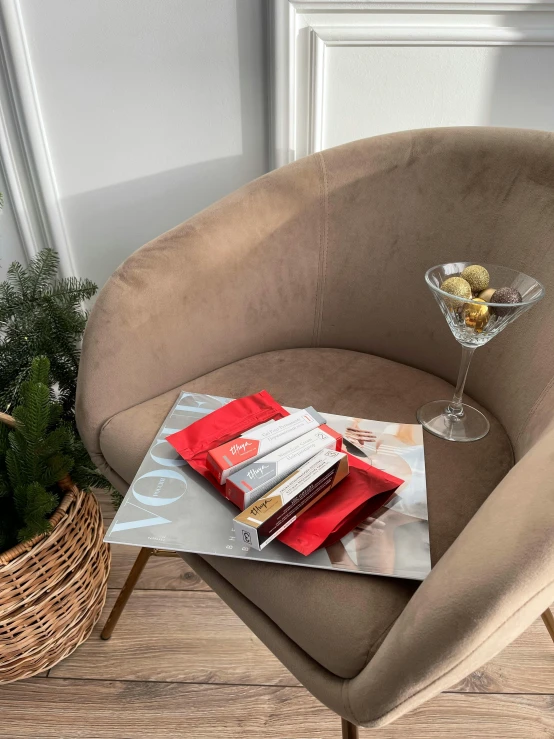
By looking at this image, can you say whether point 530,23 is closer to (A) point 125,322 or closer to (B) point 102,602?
(A) point 125,322

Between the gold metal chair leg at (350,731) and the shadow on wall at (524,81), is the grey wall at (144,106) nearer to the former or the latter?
the shadow on wall at (524,81)

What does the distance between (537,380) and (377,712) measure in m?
0.48

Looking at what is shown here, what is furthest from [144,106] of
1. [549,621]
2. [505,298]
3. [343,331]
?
[549,621]

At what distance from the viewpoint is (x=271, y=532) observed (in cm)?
60

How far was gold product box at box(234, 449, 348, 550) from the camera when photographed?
585mm

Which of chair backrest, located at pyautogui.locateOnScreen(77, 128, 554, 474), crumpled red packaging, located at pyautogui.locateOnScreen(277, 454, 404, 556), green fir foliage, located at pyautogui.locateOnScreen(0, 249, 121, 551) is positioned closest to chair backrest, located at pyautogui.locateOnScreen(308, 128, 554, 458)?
chair backrest, located at pyautogui.locateOnScreen(77, 128, 554, 474)

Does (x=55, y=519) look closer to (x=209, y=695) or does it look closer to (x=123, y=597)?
(x=123, y=597)

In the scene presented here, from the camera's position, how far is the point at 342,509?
626 mm

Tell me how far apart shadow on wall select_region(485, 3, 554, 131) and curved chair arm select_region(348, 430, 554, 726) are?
82 centimetres

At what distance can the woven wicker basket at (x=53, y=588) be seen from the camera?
805 mm

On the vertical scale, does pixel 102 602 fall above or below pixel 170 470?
below

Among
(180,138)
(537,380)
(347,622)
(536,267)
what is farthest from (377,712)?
(180,138)

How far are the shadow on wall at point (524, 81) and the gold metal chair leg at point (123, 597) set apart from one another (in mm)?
1036

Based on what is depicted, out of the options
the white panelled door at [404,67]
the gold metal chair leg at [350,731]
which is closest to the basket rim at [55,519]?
the gold metal chair leg at [350,731]
